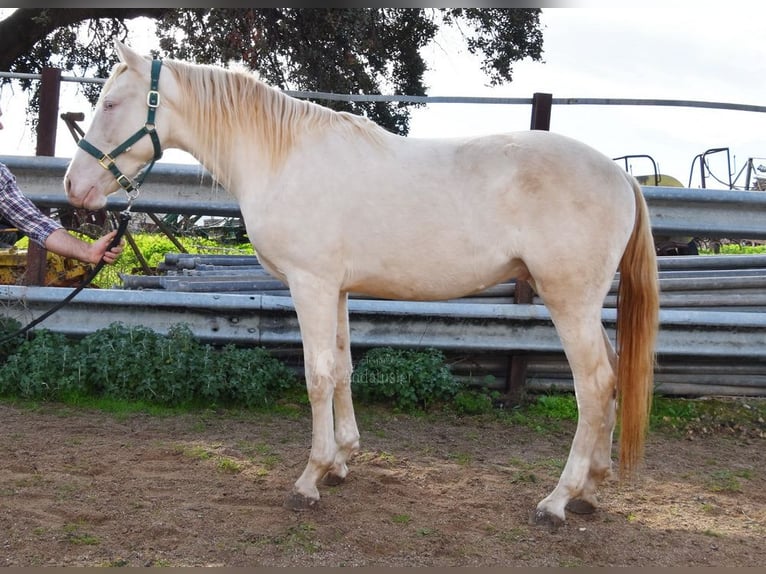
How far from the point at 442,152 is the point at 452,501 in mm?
1793

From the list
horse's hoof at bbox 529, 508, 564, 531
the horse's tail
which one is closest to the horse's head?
the horse's tail

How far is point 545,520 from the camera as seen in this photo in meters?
3.28

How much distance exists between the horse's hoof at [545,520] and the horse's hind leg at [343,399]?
1.05 metres

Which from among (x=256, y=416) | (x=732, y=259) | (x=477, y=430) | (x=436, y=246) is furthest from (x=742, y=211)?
(x=256, y=416)

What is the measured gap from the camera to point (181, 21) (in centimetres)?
1040

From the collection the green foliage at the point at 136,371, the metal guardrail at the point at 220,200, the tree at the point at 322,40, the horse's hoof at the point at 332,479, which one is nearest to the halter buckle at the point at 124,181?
the metal guardrail at the point at 220,200

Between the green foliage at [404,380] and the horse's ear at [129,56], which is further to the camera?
the green foliage at [404,380]

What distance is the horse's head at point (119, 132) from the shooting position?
3.51 m

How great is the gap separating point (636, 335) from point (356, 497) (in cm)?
168

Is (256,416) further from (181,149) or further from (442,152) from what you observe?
(442,152)

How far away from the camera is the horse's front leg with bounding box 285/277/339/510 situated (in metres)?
3.47

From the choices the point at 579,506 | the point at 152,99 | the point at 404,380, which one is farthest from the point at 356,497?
the point at 152,99

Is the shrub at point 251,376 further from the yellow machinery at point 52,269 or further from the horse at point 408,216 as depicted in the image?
the yellow machinery at point 52,269

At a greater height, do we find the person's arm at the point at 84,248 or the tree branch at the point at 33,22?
the tree branch at the point at 33,22
